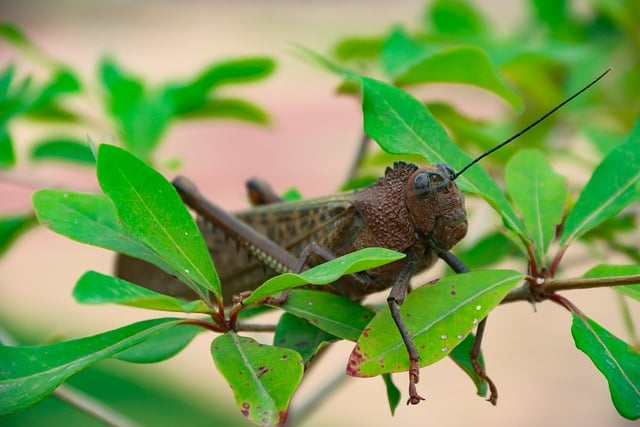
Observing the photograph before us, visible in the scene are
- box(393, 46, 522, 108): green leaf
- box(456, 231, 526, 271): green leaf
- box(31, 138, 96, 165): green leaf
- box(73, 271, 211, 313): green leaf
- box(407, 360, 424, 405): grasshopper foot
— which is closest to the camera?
box(73, 271, 211, 313): green leaf

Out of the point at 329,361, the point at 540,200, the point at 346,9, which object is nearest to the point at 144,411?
the point at 329,361

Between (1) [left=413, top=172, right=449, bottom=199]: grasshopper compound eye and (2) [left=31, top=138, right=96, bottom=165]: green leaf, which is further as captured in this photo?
(2) [left=31, top=138, right=96, bottom=165]: green leaf

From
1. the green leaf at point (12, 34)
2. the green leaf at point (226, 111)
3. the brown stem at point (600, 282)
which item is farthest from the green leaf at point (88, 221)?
the green leaf at point (12, 34)

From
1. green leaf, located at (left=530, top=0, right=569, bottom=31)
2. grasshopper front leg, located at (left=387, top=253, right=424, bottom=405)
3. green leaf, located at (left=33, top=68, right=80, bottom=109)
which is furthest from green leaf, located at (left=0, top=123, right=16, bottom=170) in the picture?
green leaf, located at (left=530, top=0, right=569, bottom=31)

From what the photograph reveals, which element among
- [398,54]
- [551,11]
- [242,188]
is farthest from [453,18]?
[242,188]

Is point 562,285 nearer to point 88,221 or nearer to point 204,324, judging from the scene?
point 204,324

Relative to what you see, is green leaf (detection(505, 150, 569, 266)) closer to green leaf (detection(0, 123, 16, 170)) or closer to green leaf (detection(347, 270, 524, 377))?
green leaf (detection(347, 270, 524, 377))
